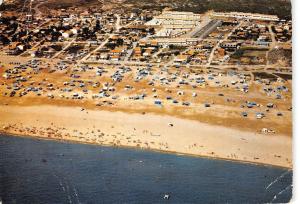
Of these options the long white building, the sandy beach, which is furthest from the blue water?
the long white building

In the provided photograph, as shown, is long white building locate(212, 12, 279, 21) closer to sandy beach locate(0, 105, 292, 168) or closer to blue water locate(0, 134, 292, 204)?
sandy beach locate(0, 105, 292, 168)

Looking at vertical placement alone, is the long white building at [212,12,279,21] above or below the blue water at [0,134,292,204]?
above

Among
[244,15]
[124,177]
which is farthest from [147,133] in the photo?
[244,15]

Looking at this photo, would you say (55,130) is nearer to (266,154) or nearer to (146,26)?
(146,26)

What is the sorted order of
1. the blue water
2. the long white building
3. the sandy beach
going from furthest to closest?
the long white building, the sandy beach, the blue water

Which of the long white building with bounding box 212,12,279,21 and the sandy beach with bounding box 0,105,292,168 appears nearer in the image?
the sandy beach with bounding box 0,105,292,168

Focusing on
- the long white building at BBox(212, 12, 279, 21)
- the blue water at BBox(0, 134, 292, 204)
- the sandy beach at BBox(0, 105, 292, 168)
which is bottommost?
the blue water at BBox(0, 134, 292, 204)

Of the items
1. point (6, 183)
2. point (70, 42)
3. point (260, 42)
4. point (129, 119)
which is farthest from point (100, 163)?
point (260, 42)
